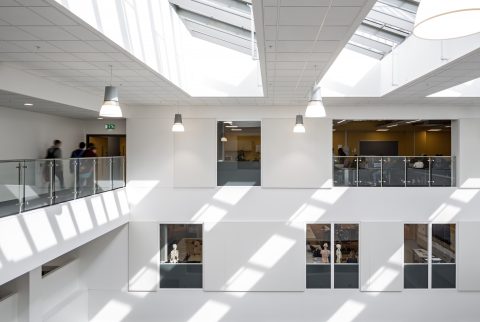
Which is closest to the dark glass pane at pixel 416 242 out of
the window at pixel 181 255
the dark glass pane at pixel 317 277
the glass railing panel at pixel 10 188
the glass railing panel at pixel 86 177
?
the dark glass pane at pixel 317 277

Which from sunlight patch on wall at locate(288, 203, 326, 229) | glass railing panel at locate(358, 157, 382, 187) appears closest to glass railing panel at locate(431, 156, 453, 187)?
glass railing panel at locate(358, 157, 382, 187)

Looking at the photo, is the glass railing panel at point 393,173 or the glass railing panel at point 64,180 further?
Result: the glass railing panel at point 393,173

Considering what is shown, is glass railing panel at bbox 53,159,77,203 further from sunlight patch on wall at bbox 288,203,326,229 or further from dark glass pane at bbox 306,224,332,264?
dark glass pane at bbox 306,224,332,264

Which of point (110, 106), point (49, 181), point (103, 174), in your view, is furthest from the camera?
point (103, 174)

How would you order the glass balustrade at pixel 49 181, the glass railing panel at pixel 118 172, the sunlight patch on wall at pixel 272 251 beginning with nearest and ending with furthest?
1. the glass balustrade at pixel 49 181
2. the glass railing panel at pixel 118 172
3. the sunlight patch on wall at pixel 272 251

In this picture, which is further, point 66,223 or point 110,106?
point 66,223

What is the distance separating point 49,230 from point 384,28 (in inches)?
316

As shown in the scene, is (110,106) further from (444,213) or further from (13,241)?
(444,213)

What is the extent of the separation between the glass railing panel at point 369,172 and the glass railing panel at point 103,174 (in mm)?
7331

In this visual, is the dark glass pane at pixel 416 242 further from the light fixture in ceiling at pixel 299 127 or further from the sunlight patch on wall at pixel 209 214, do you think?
the sunlight patch on wall at pixel 209 214

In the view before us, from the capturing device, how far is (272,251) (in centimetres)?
1099

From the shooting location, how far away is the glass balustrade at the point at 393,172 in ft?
36.7

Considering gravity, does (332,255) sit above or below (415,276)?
above

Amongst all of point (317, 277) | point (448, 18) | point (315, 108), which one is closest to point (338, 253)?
point (317, 277)
